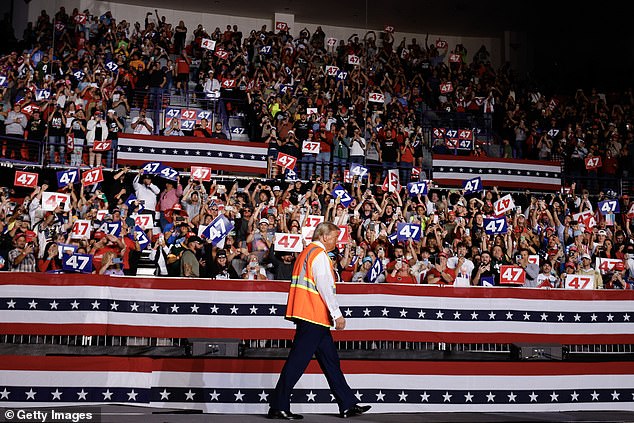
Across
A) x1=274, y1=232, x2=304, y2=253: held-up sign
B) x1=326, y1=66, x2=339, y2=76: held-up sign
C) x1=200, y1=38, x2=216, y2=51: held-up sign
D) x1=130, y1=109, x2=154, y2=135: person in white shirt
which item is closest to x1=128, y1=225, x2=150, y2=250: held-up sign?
x1=274, y1=232, x2=304, y2=253: held-up sign

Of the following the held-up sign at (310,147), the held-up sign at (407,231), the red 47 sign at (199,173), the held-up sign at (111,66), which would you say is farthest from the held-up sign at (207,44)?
the held-up sign at (407,231)

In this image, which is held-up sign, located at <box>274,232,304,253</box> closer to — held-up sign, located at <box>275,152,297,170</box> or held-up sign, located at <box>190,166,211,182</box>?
held-up sign, located at <box>190,166,211,182</box>

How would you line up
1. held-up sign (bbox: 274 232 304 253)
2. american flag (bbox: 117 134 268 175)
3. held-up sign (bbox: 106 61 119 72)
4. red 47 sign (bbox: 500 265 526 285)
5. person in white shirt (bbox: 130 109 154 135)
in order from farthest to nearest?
held-up sign (bbox: 106 61 119 72) < person in white shirt (bbox: 130 109 154 135) < american flag (bbox: 117 134 268 175) < red 47 sign (bbox: 500 265 526 285) < held-up sign (bbox: 274 232 304 253)

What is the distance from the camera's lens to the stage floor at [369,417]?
7.83 m

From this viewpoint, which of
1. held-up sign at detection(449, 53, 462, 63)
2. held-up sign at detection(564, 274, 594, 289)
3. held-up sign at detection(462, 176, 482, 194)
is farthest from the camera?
held-up sign at detection(449, 53, 462, 63)

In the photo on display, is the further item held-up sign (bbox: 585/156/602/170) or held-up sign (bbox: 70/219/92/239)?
held-up sign (bbox: 585/156/602/170)

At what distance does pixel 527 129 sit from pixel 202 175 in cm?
1128

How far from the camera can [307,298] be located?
795 cm

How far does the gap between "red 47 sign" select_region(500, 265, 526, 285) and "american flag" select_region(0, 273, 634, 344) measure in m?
2.02

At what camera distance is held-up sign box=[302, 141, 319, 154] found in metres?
20.6

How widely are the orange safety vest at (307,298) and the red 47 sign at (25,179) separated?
10072mm

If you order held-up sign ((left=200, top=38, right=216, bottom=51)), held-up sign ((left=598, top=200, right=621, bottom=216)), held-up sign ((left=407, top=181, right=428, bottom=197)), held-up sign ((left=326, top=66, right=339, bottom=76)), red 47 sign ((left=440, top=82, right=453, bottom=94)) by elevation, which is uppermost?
held-up sign ((left=200, top=38, right=216, bottom=51))

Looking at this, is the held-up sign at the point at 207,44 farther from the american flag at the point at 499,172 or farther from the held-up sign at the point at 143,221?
the held-up sign at the point at 143,221

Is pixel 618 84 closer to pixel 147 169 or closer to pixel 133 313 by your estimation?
pixel 147 169
